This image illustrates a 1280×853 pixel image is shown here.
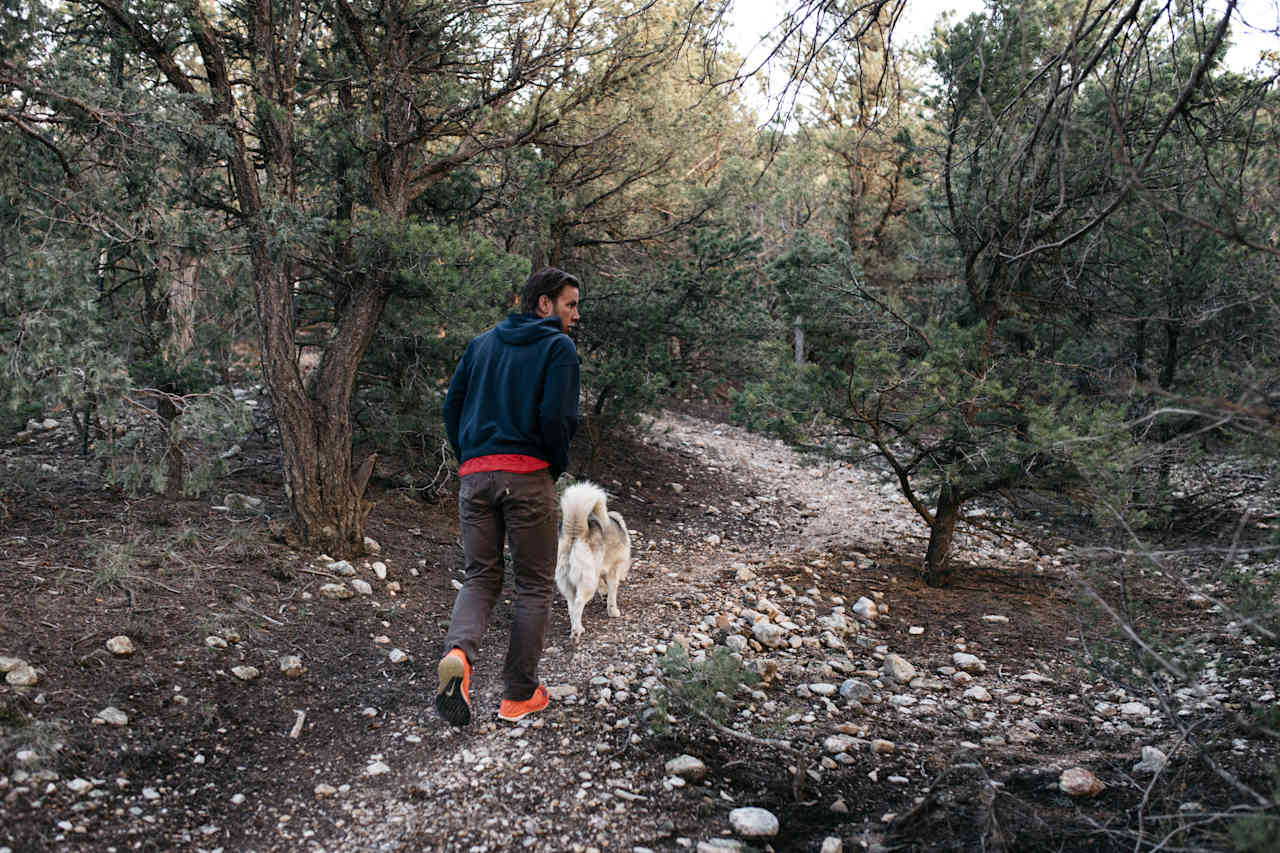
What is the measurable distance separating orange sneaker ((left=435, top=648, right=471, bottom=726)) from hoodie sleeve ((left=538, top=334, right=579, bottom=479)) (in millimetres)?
1121

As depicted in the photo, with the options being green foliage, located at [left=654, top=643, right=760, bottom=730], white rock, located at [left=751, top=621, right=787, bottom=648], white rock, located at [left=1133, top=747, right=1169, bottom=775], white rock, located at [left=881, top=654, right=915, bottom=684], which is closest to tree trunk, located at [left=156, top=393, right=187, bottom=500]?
green foliage, located at [left=654, top=643, right=760, bottom=730]

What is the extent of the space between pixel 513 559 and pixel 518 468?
1.48 feet

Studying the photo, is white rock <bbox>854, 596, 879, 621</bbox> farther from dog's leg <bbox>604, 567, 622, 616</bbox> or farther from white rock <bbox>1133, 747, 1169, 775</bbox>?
white rock <bbox>1133, 747, 1169, 775</bbox>

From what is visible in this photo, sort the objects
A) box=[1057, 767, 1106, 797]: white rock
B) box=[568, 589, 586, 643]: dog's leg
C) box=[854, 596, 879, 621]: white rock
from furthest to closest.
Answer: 1. box=[854, 596, 879, 621]: white rock
2. box=[568, 589, 586, 643]: dog's leg
3. box=[1057, 767, 1106, 797]: white rock

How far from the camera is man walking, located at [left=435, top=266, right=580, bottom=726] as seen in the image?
4.02 metres

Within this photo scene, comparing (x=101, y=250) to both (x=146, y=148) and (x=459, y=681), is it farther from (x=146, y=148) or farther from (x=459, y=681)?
(x=459, y=681)

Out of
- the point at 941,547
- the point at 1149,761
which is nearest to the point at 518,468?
the point at 1149,761

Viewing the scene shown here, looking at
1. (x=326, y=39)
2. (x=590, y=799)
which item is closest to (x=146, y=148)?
(x=326, y=39)

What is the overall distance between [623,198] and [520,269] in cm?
368

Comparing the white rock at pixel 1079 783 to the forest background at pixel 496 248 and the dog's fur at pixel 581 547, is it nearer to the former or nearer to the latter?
the forest background at pixel 496 248

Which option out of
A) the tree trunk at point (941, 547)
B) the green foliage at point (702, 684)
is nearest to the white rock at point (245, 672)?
the green foliage at point (702, 684)

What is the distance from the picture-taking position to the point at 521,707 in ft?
13.8

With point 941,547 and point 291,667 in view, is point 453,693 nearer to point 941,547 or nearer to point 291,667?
point 291,667

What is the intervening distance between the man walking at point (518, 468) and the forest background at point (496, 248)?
4.88 feet
